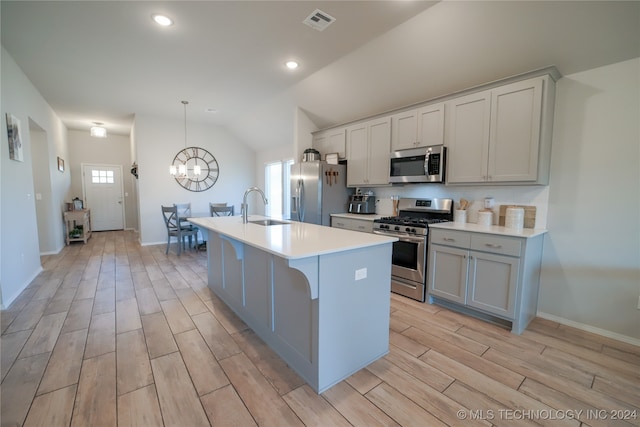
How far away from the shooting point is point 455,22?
7.96ft

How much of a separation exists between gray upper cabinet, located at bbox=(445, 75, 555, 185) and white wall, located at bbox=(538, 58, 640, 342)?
7.6 inches

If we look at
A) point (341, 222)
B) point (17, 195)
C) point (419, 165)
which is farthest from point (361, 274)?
point (17, 195)

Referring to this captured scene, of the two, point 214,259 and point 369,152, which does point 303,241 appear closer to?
point 214,259

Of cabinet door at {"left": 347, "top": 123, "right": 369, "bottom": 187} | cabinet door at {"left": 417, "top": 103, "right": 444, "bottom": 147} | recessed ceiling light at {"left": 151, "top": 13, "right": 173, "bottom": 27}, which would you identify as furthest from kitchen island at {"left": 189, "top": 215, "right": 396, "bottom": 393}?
recessed ceiling light at {"left": 151, "top": 13, "right": 173, "bottom": 27}

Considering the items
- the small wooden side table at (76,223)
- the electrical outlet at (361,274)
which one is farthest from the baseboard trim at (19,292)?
the electrical outlet at (361,274)

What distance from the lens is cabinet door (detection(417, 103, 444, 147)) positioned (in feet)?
10.2

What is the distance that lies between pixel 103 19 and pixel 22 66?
2071 millimetres

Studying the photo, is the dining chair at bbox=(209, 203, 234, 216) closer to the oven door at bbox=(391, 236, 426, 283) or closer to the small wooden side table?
the small wooden side table

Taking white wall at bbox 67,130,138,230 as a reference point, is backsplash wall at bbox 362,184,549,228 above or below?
below

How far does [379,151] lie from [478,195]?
140cm

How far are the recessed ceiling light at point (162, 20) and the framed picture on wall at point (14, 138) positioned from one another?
220 cm

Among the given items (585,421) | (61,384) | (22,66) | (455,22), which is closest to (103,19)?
(22,66)

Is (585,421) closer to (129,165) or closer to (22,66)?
(22,66)

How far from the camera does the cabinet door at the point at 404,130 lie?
337 centimetres
